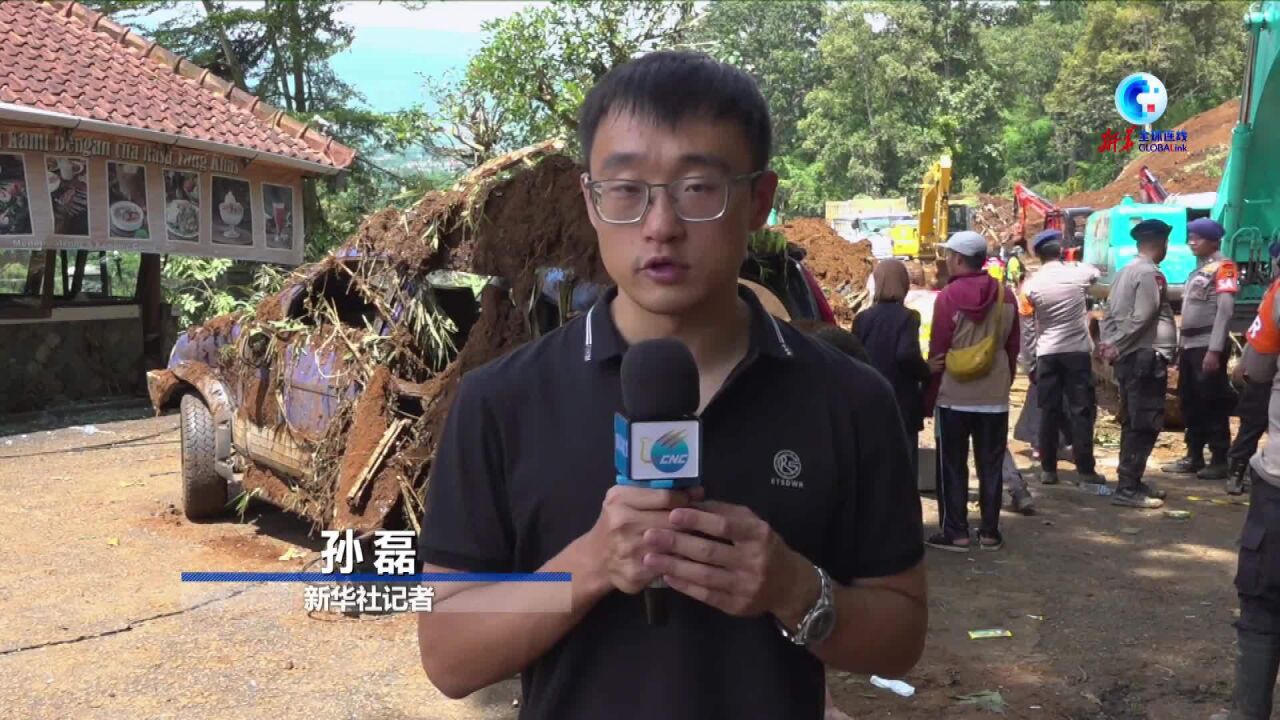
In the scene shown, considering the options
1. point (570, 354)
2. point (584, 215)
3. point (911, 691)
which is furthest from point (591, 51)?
point (570, 354)

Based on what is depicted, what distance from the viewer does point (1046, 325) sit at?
327 inches

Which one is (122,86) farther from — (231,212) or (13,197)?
(13,197)

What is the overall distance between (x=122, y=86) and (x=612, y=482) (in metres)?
13.0

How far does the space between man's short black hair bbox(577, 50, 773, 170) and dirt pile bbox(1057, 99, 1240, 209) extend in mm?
28295

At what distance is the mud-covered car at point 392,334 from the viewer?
18.6ft

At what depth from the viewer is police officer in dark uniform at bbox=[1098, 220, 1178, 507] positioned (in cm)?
792

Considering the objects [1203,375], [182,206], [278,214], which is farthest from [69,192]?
[1203,375]

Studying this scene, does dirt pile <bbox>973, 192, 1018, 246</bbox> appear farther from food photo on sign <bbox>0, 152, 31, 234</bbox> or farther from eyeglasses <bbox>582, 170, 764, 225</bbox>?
eyeglasses <bbox>582, 170, 764, 225</bbox>

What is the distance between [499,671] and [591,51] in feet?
50.7

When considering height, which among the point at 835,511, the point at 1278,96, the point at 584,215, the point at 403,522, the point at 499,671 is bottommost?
the point at 403,522

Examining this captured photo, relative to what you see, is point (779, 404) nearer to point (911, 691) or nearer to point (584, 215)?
point (911, 691)

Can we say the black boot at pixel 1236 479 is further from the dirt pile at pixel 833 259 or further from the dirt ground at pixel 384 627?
the dirt pile at pixel 833 259

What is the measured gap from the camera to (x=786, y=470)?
159 centimetres

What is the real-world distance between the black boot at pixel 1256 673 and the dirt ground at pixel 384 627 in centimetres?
43
